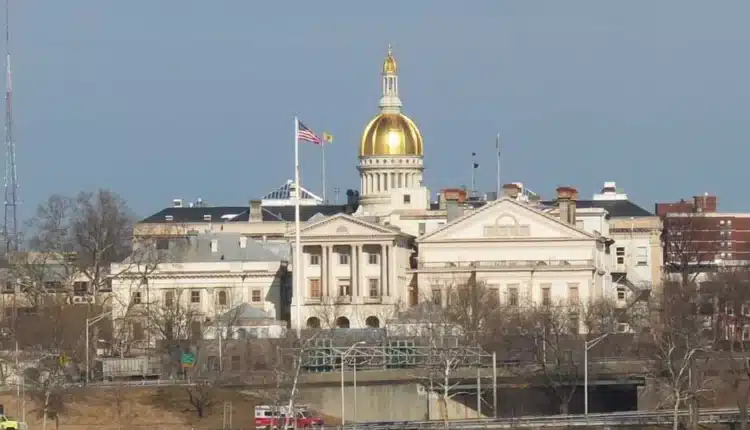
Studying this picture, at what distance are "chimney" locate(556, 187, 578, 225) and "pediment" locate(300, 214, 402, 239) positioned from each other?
11.8 meters

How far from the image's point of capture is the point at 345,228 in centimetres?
18675

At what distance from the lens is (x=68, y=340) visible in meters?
159

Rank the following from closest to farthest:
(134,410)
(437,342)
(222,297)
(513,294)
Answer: (134,410), (437,342), (513,294), (222,297)

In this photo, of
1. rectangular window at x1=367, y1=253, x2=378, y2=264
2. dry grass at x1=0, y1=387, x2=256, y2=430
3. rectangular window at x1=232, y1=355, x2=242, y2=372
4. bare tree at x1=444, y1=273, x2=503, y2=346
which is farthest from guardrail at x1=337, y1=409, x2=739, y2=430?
rectangular window at x1=367, y1=253, x2=378, y2=264

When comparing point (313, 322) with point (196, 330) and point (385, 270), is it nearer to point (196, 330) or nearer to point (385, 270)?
point (385, 270)

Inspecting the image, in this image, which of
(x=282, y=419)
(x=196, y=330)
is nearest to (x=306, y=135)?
(x=196, y=330)

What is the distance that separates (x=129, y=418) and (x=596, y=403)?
2341 cm

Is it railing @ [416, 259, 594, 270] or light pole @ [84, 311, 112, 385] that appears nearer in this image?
light pole @ [84, 311, 112, 385]

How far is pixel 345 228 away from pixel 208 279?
9.29 meters

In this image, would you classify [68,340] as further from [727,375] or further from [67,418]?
[727,375]

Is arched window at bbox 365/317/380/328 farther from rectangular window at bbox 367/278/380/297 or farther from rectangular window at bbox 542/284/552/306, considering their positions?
rectangular window at bbox 542/284/552/306

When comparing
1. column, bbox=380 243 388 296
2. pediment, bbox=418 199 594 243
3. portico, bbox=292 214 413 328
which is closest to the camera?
pediment, bbox=418 199 594 243

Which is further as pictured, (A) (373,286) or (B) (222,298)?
(B) (222,298)

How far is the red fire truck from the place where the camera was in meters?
126
